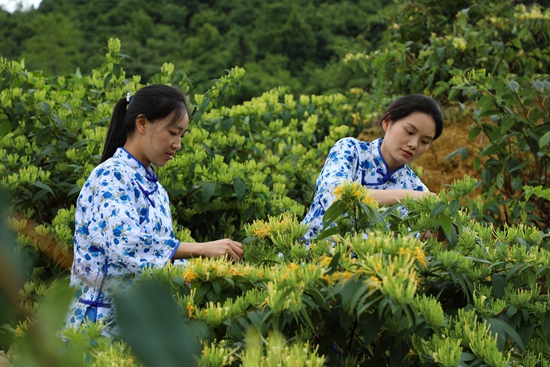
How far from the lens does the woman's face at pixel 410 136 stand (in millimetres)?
2531

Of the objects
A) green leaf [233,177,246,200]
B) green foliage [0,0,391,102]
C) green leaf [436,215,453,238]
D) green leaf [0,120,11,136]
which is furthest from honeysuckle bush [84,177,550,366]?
green foliage [0,0,391,102]

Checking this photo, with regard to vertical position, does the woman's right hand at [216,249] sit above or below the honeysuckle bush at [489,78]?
below

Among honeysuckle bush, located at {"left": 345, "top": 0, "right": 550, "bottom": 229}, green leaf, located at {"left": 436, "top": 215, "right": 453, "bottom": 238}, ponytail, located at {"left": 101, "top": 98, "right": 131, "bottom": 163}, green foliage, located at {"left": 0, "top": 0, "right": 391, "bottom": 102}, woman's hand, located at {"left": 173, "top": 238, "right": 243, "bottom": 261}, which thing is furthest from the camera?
green foliage, located at {"left": 0, "top": 0, "right": 391, "bottom": 102}

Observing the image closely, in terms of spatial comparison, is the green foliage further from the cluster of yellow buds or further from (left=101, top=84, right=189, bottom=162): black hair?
the cluster of yellow buds

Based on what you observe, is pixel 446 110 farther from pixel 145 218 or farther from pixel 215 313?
pixel 215 313

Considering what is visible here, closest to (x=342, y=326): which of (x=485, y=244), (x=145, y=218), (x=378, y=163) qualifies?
(x=485, y=244)

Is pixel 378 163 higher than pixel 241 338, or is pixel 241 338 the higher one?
pixel 378 163

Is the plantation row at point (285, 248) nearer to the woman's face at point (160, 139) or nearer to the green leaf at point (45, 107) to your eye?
the green leaf at point (45, 107)

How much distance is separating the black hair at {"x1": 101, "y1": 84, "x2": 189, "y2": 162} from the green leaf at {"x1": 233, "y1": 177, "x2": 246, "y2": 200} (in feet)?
2.54

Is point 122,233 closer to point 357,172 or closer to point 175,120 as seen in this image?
point 175,120

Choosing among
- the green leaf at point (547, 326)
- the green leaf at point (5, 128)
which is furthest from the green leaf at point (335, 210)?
A: the green leaf at point (5, 128)

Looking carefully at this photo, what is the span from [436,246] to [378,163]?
0.90m

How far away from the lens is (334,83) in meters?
16.1

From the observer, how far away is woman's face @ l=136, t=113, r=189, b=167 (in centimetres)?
223
